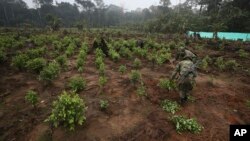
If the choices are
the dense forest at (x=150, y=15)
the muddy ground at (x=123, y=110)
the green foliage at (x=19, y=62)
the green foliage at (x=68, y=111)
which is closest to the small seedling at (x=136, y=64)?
the muddy ground at (x=123, y=110)

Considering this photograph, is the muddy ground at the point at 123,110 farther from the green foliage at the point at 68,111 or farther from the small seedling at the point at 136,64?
the small seedling at the point at 136,64

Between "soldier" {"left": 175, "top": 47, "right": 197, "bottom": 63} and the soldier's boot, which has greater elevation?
"soldier" {"left": 175, "top": 47, "right": 197, "bottom": 63}

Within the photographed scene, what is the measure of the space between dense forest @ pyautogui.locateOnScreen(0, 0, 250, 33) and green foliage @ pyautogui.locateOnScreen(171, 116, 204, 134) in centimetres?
2404

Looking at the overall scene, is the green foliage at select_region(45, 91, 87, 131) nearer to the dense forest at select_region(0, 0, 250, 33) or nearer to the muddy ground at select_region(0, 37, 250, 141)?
the muddy ground at select_region(0, 37, 250, 141)

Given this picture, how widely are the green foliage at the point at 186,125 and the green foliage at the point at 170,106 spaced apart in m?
0.54

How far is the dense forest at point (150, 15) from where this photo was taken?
31.2m

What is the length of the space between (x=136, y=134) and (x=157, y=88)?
320cm

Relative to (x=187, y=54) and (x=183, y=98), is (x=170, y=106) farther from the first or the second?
(x=187, y=54)

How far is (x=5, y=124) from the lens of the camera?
543 cm

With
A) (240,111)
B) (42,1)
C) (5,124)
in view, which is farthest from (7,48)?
(42,1)

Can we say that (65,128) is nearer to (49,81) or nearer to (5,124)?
(5,124)

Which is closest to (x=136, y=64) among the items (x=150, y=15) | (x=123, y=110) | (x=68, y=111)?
(x=123, y=110)

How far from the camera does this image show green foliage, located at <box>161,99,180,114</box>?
20.1ft

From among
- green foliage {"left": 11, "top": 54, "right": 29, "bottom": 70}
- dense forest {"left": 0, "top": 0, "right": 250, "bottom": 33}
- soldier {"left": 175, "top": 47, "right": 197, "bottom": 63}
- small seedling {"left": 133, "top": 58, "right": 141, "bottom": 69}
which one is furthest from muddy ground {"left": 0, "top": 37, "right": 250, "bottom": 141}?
dense forest {"left": 0, "top": 0, "right": 250, "bottom": 33}
